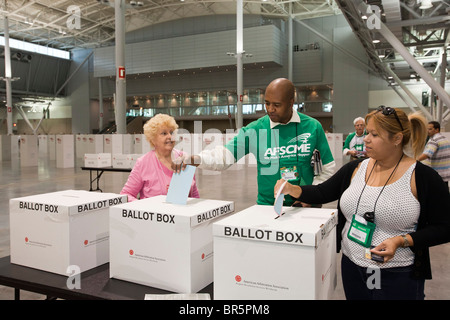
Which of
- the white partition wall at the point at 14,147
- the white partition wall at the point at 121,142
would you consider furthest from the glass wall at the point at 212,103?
the white partition wall at the point at 121,142

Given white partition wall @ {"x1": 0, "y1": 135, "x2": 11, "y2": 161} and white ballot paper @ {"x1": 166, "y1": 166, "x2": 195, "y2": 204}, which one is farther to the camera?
white partition wall @ {"x1": 0, "y1": 135, "x2": 11, "y2": 161}

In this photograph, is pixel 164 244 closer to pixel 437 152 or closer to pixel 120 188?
pixel 437 152

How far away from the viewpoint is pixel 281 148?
2.19 meters

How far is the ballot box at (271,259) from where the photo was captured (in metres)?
1.11

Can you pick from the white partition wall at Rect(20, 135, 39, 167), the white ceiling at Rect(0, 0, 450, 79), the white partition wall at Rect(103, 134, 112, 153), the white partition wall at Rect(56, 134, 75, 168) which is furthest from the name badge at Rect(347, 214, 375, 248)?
the white ceiling at Rect(0, 0, 450, 79)

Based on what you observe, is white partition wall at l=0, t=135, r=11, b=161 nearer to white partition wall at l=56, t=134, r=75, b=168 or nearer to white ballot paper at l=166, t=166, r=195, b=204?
white partition wall at l=56, t=134, r=75, b=168

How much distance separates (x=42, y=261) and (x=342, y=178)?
1483 millimetres

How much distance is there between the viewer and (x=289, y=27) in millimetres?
23469

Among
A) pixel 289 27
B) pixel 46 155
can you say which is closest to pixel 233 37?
pixel 289 27

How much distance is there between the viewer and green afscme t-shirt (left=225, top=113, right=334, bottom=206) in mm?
2178

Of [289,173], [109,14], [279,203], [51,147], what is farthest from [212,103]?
[279,203]

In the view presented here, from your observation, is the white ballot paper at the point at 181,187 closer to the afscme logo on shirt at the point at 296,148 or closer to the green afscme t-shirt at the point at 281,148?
the green afscme t-shirt at the point at 281,148

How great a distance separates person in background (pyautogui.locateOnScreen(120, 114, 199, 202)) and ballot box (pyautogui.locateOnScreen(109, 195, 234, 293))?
83 cm
